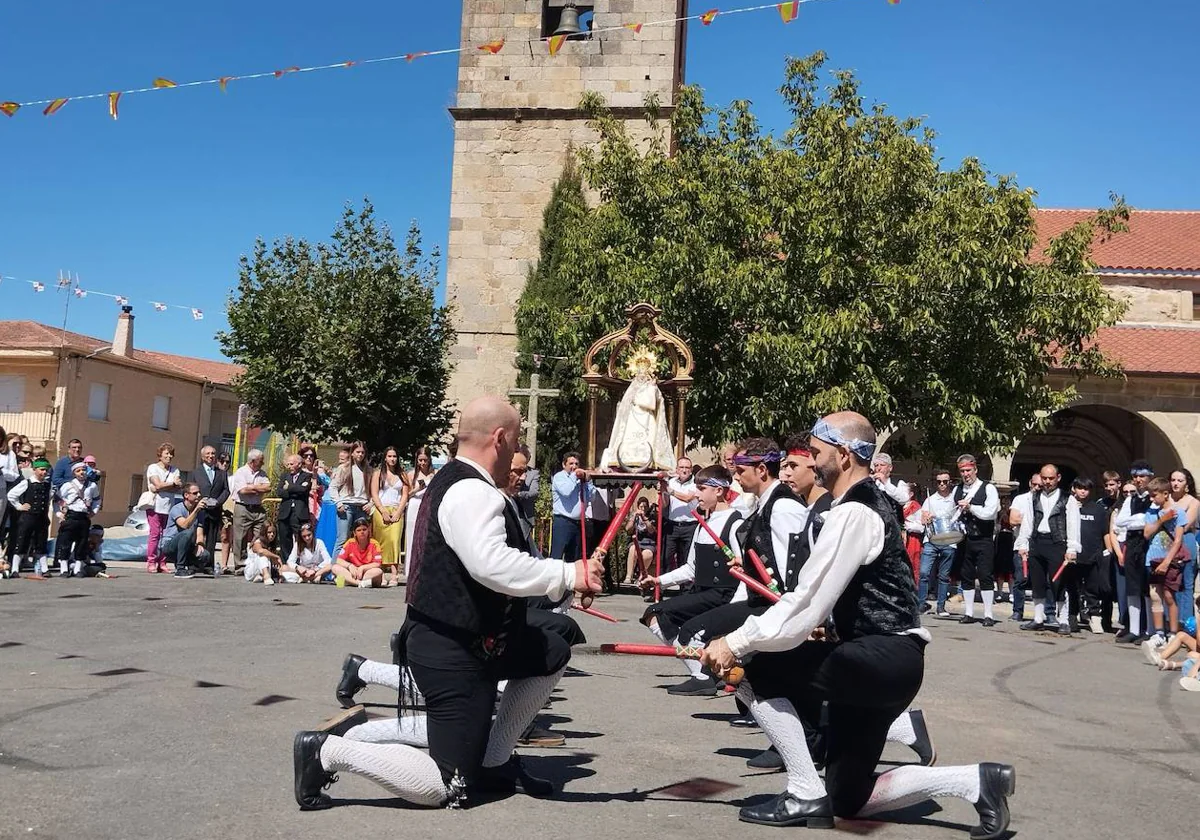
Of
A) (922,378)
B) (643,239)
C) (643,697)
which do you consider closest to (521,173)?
(643,239)

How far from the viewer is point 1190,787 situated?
5422 mm

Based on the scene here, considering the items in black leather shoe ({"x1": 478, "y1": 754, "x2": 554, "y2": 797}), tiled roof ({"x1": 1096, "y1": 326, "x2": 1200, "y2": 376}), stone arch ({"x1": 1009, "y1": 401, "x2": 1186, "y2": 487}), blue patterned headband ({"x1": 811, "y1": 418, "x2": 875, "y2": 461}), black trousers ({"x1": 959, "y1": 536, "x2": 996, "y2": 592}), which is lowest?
black leather shoe ({"x1": 478, "y1": 754, "x2": 554, "y2": 797})

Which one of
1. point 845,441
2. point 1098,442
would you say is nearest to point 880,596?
point 845,441

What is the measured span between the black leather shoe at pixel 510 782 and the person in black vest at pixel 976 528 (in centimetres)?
994

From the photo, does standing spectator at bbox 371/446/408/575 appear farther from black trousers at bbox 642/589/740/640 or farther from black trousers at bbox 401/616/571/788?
black trousers at bbox 401/616/571/788

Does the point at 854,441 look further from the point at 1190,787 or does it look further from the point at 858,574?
the point at 1190,787

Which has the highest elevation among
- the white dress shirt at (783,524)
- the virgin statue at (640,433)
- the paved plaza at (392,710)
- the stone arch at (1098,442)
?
the stone arch at (1098,442)

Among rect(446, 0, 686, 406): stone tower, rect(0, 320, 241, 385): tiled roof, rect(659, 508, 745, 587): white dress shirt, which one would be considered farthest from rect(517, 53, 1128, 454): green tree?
rect(0, 320, 241, 385): tiled roof

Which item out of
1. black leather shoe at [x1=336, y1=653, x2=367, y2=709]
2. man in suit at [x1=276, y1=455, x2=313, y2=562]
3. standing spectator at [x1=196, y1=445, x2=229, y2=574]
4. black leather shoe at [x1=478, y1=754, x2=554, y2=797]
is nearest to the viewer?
black leather shoe at [x1=478, y1=754, x2=554, y2=797]

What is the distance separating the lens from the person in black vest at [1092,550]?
13055 mm

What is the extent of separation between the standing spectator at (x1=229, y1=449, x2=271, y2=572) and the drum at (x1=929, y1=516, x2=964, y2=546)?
906cm

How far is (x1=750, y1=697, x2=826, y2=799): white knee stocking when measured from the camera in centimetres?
428

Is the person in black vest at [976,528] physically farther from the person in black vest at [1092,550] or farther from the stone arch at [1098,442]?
the stone arch at [1098,442]

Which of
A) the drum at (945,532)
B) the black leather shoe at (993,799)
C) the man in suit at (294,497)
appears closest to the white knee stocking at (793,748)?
the black leather shoe at (993,799)
